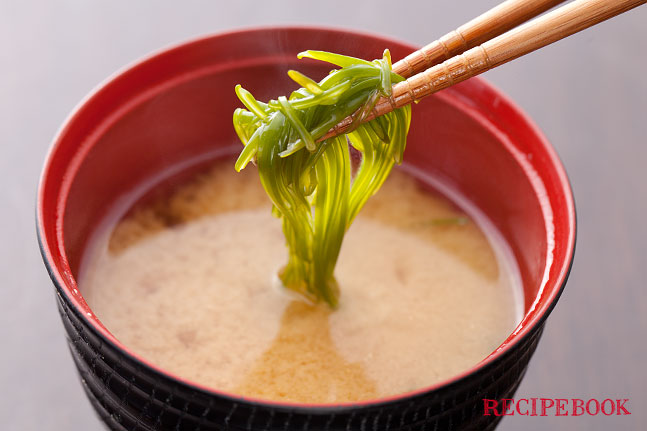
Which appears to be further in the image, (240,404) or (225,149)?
(225,149)

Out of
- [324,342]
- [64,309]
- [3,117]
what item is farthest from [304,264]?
[3,117]

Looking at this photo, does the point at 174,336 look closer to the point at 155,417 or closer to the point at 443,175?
the point at 155,417

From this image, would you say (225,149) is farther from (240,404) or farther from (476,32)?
(240,404)

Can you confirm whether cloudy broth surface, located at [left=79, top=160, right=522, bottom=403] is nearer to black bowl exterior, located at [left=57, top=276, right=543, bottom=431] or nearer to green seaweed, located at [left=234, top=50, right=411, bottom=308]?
green seaweed, located at [left=234, top=50, right=411, bottom=308]

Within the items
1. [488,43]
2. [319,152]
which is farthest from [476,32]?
[319,152]

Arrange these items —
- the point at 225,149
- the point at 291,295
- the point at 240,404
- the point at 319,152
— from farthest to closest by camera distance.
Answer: the point at 225,149, the point at 291,295, the point at 319,152, the point at 240,404

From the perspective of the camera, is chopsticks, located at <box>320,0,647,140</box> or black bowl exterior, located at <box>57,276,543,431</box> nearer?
black bowl exterior, located at <box>57,276,543,431</box>

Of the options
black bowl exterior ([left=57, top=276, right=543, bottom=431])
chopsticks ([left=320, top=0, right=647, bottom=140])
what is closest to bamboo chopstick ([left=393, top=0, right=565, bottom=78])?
chopsticks ([left=320, top=0, right=647, bottom=140])

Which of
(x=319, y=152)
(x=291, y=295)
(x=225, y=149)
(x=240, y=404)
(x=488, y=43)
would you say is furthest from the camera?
(x=225, y=149)
